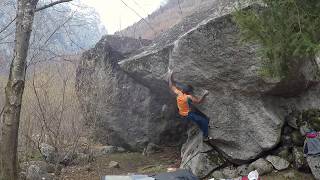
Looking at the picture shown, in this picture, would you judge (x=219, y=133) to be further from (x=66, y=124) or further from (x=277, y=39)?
(x=277, y=39)

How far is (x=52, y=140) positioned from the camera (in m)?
11.0

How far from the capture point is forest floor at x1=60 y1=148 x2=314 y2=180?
1054 centimetres

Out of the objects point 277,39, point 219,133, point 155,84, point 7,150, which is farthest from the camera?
point 155,84

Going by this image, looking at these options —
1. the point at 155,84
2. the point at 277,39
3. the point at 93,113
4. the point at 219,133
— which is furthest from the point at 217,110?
the point at 277,39

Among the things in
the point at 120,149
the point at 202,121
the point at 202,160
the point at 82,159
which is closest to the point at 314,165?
the point at 202,160

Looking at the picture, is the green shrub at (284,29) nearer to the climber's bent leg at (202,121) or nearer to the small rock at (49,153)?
the climber's bent leg at (202,121)

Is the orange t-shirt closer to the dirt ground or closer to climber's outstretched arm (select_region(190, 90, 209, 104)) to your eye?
climber's outstretched arm (select_region(190, 90, 209, 104))

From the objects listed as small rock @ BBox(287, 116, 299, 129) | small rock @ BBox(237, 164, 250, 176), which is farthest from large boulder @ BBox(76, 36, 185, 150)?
small rock @ BBox(287, 116, 299, 129)

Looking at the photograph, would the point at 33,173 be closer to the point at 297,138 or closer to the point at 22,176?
the point at 22,176

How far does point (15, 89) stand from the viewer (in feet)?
25.9

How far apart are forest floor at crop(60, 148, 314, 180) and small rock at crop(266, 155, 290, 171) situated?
0.10 meters

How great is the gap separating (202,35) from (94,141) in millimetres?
4912

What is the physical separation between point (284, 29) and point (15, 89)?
461 cm

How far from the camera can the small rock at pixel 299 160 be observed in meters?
8.76
